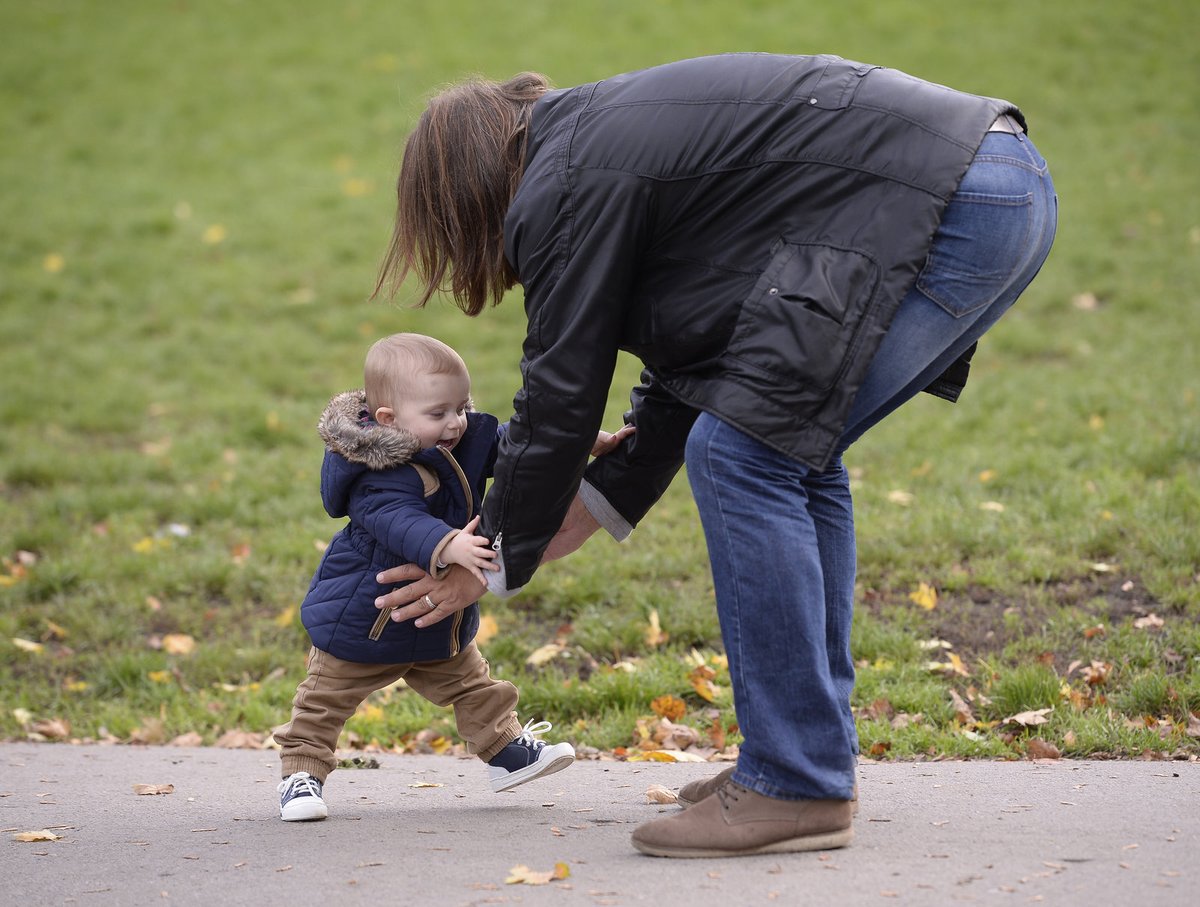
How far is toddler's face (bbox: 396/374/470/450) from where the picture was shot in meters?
3.33

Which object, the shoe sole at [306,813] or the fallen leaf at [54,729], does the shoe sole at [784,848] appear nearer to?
the shoe sole at [306,813]

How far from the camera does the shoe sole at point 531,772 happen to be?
348 cm

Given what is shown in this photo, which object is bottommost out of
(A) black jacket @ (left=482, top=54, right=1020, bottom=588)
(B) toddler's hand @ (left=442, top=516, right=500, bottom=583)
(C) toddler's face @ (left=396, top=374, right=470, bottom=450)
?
(B) toddler's hand @ (left=442, top=516, right=500, bottom=583)

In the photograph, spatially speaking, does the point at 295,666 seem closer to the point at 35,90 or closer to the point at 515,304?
the point at 515,304

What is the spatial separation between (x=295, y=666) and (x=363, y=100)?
9111mm

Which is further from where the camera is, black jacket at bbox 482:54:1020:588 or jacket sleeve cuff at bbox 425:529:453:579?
jacket sleeve cuff at bbox 425:529:453:579

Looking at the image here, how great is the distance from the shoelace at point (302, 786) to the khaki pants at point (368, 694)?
2 cm

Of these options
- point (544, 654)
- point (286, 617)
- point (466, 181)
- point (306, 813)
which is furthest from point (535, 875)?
point (286, 617)

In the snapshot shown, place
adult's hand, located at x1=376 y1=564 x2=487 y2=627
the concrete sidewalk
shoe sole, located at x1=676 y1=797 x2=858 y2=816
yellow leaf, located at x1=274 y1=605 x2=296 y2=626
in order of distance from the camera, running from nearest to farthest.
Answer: the concrete sidewalk < shoe sole, located at x1=676 y1=797 x2=858 y2=816 < adult's hand, located at x1=376 y1=564 x2=487 y2=627 < yellow leaf, located at x1=274 y1=605 x2=296 y2=626

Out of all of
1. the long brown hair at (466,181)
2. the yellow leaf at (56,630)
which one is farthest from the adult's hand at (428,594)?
the yellow leaf at (56,630)

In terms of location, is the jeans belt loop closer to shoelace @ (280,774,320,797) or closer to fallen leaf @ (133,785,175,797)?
shoelace @ (280,774,320,797)

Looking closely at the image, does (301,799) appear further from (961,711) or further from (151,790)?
(961,711)

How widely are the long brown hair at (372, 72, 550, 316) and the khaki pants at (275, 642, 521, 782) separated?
1.02 m

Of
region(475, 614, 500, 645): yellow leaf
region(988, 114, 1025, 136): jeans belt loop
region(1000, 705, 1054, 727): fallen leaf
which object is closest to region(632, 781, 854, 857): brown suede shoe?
region(1000, 705, 1054, 727): fallen leaf
